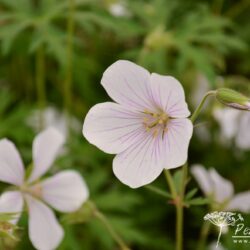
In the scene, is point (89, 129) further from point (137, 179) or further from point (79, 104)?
point (79, 104)

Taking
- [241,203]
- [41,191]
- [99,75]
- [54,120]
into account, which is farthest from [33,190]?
[99,75]

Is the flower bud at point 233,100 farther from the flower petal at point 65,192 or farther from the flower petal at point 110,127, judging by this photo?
the flower petal at point 65,192

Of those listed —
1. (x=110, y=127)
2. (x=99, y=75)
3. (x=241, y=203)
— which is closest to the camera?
(x=110, y=127)

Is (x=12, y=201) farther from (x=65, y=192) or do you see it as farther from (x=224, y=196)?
(x=224, y=196)

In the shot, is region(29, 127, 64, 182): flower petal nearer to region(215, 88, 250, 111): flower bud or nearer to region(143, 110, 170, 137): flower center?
region(143, 110, 170, 137): flower center

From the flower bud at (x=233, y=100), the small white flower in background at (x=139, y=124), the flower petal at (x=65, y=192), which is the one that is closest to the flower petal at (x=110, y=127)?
the small white flower in background at (x=139, y=124)

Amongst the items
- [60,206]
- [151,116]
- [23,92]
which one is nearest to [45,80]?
[23,92]

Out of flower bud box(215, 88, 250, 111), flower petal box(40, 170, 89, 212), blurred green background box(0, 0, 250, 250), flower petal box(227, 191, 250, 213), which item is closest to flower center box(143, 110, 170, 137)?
flower bud box(215, 88, 250, 111)
